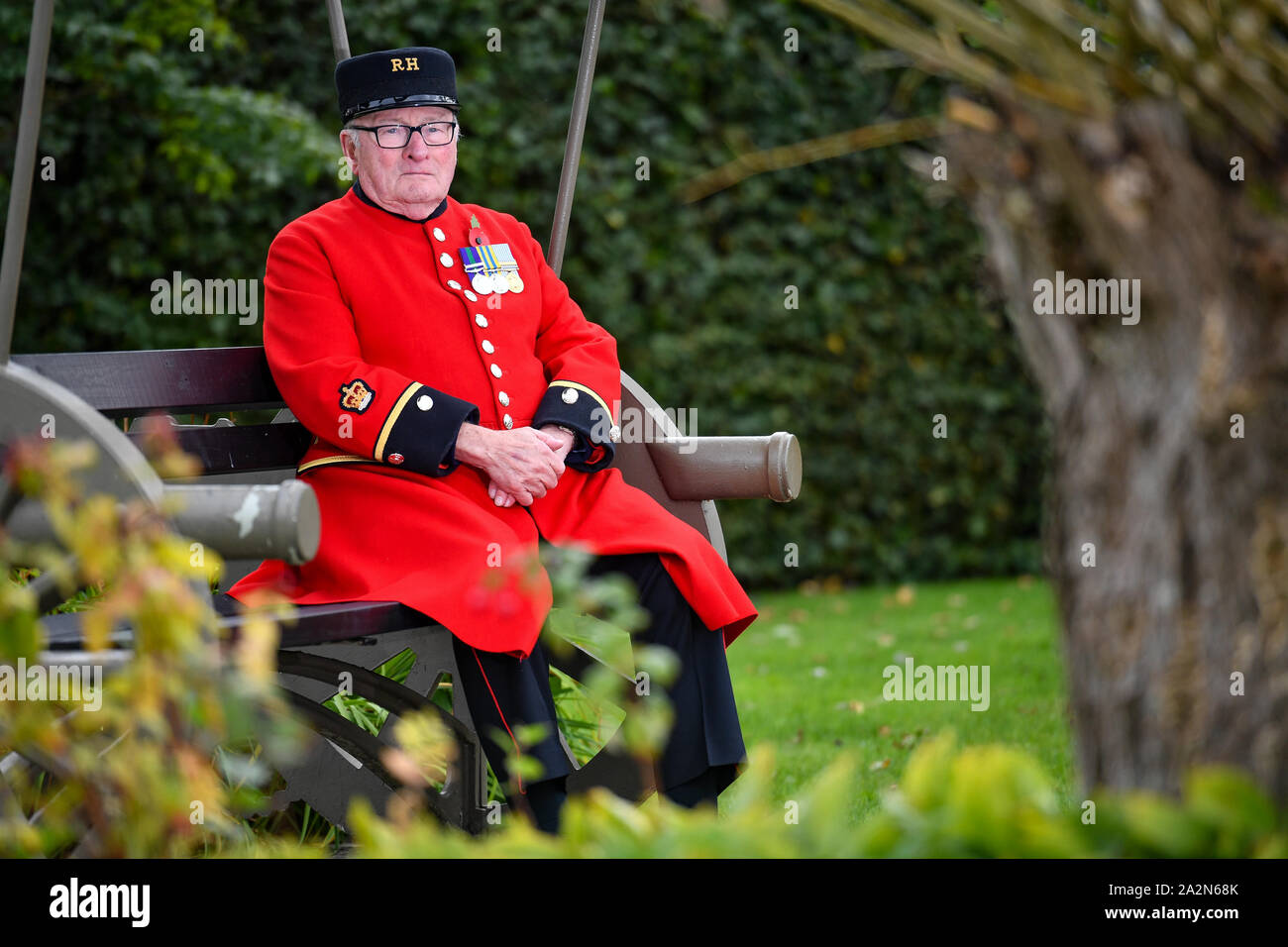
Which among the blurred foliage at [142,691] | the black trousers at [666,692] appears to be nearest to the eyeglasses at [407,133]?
the black trousers at [666,692]

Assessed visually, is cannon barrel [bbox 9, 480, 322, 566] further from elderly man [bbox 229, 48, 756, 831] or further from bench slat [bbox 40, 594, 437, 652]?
elderly man [bbox 229, 48, 756, 831]

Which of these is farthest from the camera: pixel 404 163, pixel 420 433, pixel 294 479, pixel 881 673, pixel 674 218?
pixel 674 218

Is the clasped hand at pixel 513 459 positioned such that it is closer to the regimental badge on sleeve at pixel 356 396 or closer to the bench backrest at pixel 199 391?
the regimental badge on sleeve at pixel 356 396

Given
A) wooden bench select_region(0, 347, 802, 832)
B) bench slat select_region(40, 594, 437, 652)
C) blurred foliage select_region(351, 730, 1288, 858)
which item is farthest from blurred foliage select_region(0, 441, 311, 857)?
wooden bench select_region(0, 347, 802, 832)

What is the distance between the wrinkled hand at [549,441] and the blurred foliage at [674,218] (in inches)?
88.9

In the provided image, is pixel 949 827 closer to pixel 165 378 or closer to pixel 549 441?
pixel 549 441

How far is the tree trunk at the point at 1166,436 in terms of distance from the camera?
1.20m

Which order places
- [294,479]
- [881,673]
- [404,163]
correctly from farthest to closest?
[881,673]
[404,163]
[294,479]

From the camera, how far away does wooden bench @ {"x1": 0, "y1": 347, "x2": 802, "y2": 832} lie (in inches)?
84.6

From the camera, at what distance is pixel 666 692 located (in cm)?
237

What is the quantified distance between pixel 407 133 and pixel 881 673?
8.56ft

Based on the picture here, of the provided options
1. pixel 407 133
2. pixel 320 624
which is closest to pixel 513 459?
pixel 320 624

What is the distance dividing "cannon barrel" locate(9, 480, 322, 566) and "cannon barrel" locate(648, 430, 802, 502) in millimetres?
991
